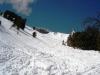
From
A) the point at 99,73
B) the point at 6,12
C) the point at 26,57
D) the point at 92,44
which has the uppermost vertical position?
the point at 6,12

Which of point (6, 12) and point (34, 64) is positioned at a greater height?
point (6, 12)

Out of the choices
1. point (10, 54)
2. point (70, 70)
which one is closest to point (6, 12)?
point (10, 54)

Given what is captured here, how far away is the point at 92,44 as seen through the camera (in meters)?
44.1

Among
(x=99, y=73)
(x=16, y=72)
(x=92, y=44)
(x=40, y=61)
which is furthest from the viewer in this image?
(x=92, y=44)

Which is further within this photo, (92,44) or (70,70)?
(92,44)

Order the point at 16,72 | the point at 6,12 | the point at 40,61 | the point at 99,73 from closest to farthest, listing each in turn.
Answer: the point at 16,72 < the point at 99,73 < the point at 40,61 < the point at 6,12

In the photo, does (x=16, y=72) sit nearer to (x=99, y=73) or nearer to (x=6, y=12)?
(x=99, y=73)

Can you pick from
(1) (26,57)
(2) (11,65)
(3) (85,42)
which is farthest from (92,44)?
(2) (11,65)

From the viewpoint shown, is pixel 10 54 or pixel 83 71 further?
pixel 10 54

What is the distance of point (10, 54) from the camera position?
2286cm

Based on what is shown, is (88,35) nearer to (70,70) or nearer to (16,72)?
(70,70)

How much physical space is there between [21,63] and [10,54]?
2718 mm

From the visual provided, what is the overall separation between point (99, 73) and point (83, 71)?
53.9 inches

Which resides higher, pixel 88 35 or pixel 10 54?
pixel 88 35
